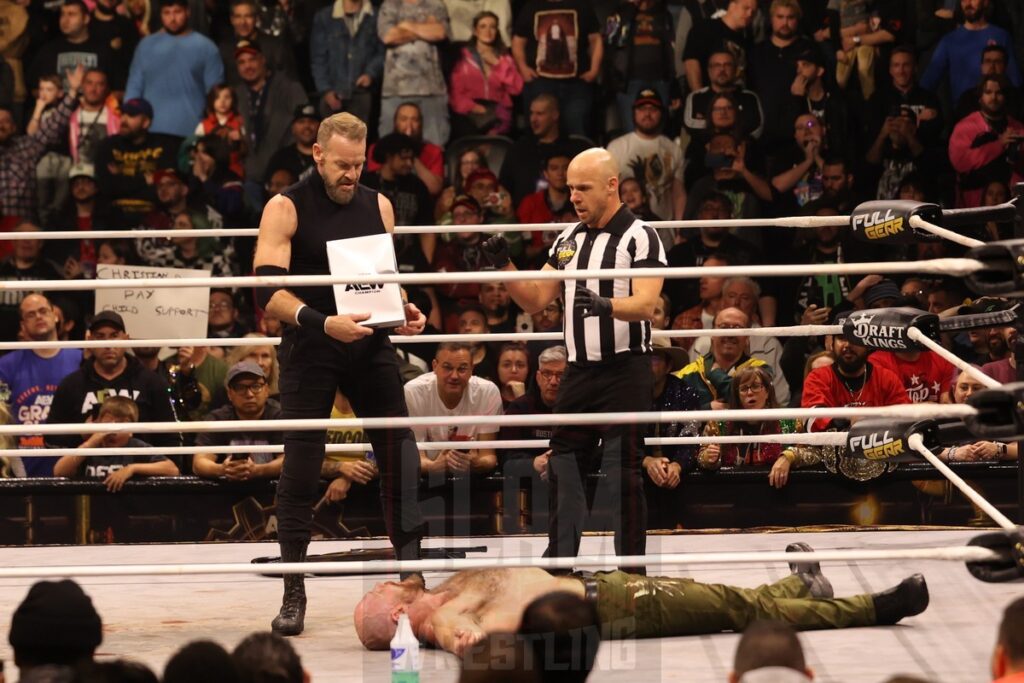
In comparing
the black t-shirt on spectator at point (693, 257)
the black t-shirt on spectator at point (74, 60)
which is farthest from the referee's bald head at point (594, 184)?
the black t-shirt on spectator at point (74, 60)

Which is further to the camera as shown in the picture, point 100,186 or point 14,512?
point 100,186


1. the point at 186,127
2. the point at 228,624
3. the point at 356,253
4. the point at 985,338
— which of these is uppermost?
the point at 186,127

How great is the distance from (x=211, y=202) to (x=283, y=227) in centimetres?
365

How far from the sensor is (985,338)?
19.4ft

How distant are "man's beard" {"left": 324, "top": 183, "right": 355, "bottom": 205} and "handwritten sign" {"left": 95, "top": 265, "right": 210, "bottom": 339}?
2.75 m

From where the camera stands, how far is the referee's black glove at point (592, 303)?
3.58 m

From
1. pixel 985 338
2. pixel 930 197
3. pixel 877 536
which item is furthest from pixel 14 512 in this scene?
pixel 930 197

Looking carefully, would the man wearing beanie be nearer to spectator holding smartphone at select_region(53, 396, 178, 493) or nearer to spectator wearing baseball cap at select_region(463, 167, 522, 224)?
spectator holding smartphone at select_region(53, 396, 178, 493)

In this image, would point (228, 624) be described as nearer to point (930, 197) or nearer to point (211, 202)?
point (211, 202)

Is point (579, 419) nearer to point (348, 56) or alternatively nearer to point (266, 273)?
point (266, 273)

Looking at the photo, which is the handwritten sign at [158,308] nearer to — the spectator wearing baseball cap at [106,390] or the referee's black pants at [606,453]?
the spectator wearing baseball cap at [106,390]

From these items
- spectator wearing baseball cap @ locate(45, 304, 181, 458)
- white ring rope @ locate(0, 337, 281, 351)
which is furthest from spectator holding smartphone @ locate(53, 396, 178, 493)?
white ring rope @ locate(0, 337, 281, 351)

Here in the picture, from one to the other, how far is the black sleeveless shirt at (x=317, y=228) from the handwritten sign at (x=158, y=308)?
2.72 meters

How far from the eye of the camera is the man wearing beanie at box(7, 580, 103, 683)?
2.39m
